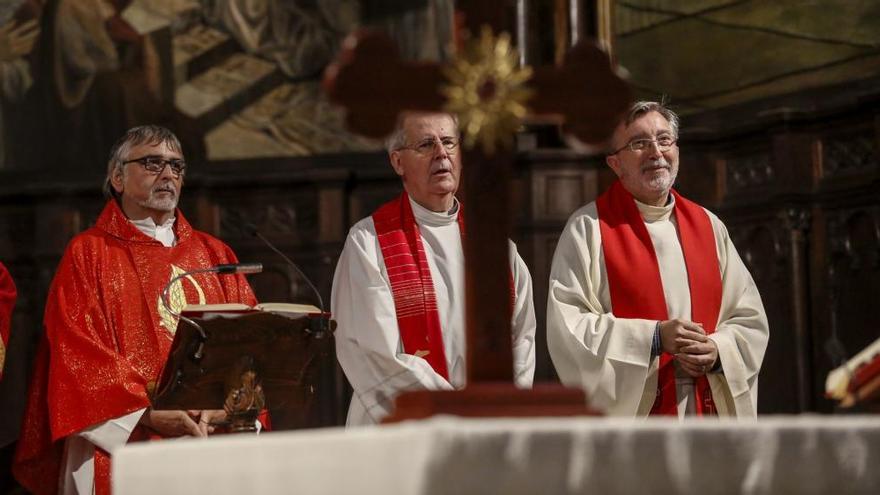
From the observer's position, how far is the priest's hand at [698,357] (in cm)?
473

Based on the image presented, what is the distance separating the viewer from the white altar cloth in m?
→ 2.10

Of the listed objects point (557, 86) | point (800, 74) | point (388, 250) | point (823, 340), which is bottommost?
point (823, 340)

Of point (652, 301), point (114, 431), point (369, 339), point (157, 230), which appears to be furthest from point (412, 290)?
point (157, 230)

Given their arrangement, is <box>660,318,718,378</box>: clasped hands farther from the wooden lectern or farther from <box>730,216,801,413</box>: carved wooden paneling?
<box>730,216,801,413</box>: carved wooden paneling

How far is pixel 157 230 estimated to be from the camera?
19.5ft

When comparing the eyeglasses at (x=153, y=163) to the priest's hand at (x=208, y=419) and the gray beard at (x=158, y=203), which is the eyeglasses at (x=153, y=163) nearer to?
the gray beard at (x=158, y=203)

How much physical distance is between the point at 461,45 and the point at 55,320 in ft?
10.9

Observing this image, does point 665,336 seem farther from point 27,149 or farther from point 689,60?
point 27,149

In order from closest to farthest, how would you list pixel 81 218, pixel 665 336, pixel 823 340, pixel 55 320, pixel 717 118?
pixel 665 336 < pixel 55 320 < pixel 823 340 < pixel 717 118 < pixel 81 218

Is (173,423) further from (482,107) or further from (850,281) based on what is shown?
(850,281)

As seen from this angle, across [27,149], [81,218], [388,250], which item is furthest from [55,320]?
[27,149]

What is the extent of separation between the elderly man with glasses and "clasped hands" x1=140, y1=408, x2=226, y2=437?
2.40 feet

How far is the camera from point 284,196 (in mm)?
8414

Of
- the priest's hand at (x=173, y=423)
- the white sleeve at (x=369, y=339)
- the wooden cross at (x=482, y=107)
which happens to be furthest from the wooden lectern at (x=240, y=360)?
the wooden cross at (x=482, y=107)
